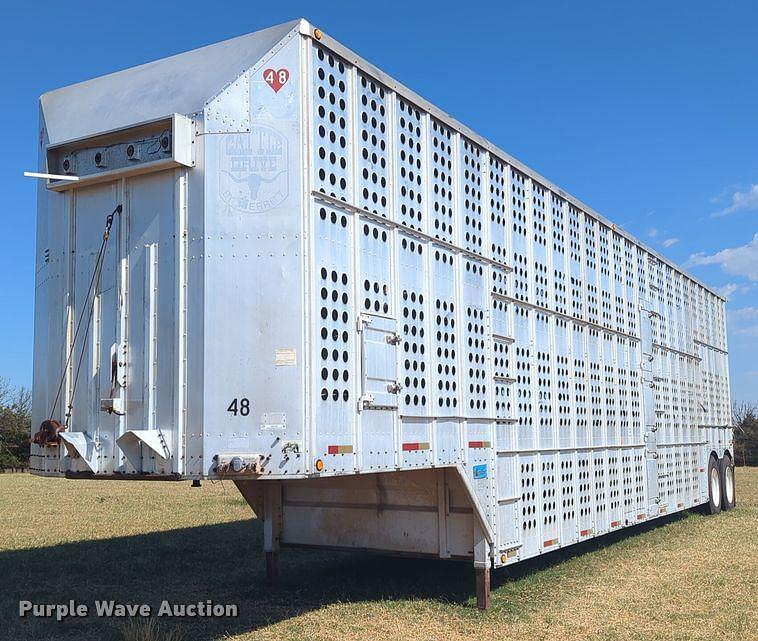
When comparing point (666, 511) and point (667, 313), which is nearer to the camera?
point (666, 511)

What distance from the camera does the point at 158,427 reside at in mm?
6328

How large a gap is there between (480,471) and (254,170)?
156 inches

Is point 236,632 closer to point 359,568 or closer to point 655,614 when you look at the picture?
point 359,568

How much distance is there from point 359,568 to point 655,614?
3.90 meters

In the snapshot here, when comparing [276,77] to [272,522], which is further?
[272,522]

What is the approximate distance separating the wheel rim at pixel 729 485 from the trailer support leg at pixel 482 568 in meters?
10.7

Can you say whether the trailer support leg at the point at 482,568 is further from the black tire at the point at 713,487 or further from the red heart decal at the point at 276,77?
the black tire at the point at 713,487

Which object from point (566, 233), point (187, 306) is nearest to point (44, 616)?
point (187, 306)

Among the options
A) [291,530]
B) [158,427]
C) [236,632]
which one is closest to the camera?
[158,427]

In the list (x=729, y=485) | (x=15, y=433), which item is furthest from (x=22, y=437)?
(x=729, y=485)

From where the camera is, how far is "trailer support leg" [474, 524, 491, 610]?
859cm

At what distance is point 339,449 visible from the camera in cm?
646

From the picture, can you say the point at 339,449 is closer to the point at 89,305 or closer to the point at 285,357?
the point at 285,357

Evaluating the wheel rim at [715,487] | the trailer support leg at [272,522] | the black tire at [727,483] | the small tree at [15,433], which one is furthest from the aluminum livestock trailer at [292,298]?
the small tree at [15,433]
